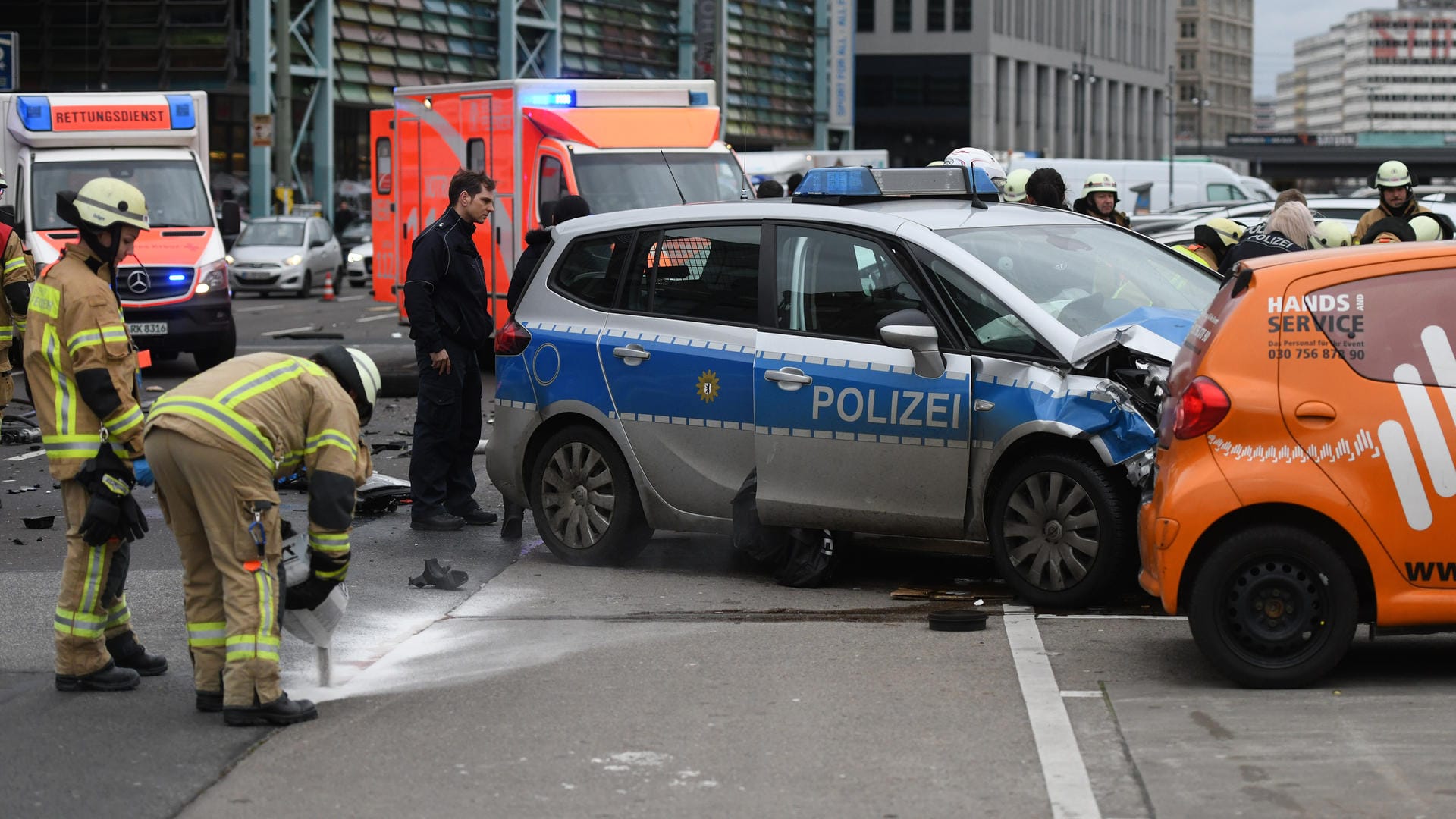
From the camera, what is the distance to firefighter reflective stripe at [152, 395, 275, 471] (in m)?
5.60

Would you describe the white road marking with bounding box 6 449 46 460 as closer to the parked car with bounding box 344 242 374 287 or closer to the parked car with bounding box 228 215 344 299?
the parked car with bounding box 228 215 344 299

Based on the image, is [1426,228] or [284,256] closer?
[1426,228]

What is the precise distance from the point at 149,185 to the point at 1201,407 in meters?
14.7

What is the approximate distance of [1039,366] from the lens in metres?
7.31

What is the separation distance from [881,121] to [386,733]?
97.4 meters

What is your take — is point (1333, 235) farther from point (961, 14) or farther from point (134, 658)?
point (961, 14)

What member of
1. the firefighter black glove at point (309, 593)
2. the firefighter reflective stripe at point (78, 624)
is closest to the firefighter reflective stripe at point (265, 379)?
the firefighter black glove at point (309, 593)

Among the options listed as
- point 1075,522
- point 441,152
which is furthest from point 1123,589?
point 441,152

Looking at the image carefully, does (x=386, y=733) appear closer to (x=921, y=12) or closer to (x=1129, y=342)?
(x=1129, y=342)

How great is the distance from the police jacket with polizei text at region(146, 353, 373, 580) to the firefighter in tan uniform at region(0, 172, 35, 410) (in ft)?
16.9

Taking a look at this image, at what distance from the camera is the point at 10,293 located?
10.5 metres

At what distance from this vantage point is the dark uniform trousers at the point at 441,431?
9.88 m

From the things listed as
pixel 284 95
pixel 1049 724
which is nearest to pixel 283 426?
pixel 1049 724

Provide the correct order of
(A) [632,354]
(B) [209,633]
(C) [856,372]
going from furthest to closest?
1. (A) [632,354]
2. (C) [856,372]
3. (B) [209,633]
